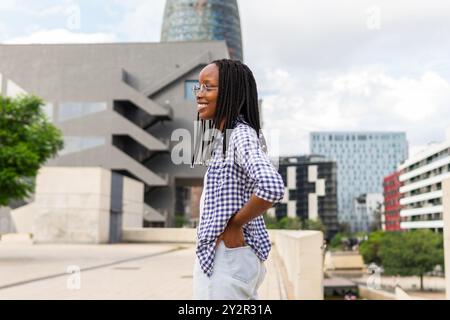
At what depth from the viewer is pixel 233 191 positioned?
2006 mm

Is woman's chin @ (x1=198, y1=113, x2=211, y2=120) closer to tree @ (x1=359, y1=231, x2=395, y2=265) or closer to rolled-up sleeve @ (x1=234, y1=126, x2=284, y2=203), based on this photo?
rolled-up sleeve @ (x1=234, y1=126, x2=284, y2=203)

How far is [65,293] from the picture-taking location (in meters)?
9.44

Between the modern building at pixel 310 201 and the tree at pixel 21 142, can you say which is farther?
the modern building at pixel 310 201

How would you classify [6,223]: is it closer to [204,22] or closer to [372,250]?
[372,250]

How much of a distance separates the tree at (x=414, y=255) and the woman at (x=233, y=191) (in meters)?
76.0

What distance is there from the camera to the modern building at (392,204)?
414ft

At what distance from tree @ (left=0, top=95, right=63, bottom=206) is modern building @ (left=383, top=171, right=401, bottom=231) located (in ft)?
374

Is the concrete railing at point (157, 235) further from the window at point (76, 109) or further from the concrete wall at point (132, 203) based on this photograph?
the window at point (76, 109)

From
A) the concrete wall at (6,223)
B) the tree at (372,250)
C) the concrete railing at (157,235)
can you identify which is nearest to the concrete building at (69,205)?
the concrete railing at (157,235)

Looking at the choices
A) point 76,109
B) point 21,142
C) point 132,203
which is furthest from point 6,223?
point 21,142

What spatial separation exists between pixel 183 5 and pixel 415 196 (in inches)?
2341
